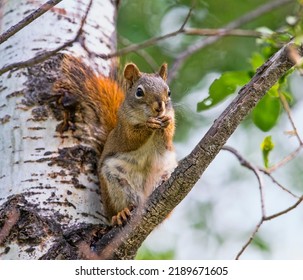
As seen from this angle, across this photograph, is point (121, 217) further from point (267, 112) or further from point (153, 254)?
point (153, 254)

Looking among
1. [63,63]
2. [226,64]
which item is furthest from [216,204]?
[63,63]

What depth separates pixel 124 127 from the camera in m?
2.55

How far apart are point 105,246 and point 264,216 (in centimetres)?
46

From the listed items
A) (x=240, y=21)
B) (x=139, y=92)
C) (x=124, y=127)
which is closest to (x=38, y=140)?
(x=124, y=127)

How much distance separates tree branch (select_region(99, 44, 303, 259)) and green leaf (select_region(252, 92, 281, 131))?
0.58 meters

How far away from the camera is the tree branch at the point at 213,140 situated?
1767 millimetres

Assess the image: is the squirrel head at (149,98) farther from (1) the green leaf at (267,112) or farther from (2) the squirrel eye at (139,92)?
(1) the green leaf at (267,112)

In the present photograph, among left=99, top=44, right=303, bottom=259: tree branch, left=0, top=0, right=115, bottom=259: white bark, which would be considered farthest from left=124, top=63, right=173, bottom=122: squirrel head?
left=99, top=44, right=303, bottom=259: tree branch

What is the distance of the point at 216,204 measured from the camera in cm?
429

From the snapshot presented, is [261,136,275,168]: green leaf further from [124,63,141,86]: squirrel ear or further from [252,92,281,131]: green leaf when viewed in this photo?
[124,63,141,86]: squirrel ear

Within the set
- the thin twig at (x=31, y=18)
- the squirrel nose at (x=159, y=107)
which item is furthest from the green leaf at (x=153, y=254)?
the thin twig at (x=31, y=18)

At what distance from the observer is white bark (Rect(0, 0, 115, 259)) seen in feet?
6.91

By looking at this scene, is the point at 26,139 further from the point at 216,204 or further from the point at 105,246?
the point at 216,204

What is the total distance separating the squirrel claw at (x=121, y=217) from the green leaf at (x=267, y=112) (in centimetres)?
55
